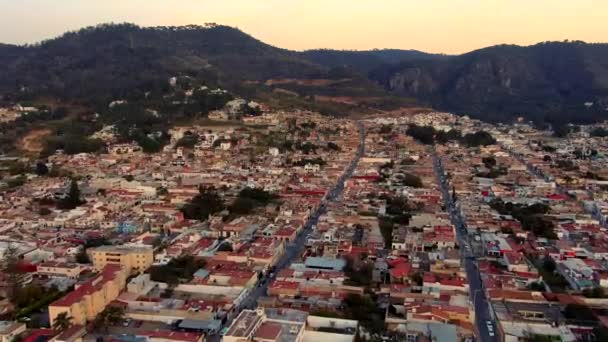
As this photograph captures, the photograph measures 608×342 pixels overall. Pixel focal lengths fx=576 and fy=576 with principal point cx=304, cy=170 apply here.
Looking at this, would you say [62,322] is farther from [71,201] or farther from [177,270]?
[71,201]

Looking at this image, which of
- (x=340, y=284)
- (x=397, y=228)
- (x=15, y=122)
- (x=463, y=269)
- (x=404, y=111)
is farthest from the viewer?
(x=404, y=111)

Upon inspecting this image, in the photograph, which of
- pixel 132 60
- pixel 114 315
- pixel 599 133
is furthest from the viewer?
pixel 132 60

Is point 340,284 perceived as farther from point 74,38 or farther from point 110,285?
point 74,38


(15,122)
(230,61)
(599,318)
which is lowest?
(599,318)

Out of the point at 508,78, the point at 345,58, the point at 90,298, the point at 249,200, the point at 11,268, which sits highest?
the point at 345,58

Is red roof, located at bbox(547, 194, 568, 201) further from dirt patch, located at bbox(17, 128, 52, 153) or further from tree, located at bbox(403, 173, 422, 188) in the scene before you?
dirt patch, located at bbox(17, 128, 52, 153)

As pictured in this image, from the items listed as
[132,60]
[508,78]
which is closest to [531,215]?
[132,60]

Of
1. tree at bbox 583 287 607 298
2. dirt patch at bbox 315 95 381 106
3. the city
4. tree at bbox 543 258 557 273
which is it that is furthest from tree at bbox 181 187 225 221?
dirt patch at bbox 315 95 381 106

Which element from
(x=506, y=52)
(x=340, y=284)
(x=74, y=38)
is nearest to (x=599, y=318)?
(x=340, y=284)

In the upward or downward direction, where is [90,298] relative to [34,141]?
downward
